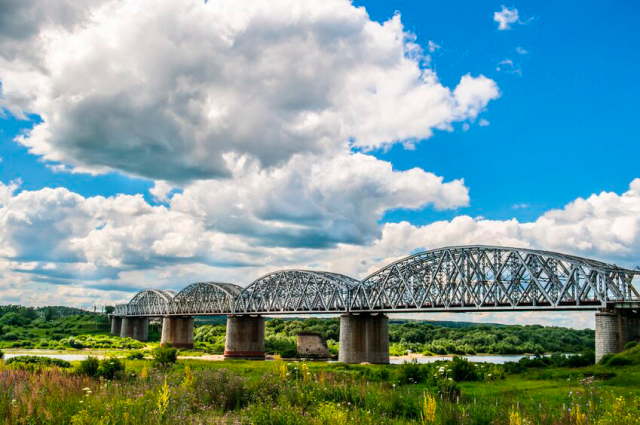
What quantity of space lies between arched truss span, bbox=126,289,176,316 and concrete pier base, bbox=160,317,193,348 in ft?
38.8

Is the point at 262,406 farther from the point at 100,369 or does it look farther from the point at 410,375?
the point at 410,375

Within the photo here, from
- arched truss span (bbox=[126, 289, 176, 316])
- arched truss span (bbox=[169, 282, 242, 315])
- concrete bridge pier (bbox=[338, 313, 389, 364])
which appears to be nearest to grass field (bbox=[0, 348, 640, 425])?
concrete bridge pier (bbox=[338, 313, 389, 364])

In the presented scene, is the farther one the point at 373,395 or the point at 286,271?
the point at 286,271

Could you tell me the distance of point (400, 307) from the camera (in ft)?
274

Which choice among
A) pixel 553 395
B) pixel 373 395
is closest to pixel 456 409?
pixel 373 395

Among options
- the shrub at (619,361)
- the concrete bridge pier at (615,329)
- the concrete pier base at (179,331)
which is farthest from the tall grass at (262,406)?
the concrete pier base at (179,331)

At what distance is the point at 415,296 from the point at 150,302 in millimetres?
116771

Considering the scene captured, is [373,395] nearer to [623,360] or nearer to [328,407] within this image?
[328,407]

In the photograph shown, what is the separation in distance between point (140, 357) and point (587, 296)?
5297 cm

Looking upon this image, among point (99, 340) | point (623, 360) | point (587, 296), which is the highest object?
point (587, 296)

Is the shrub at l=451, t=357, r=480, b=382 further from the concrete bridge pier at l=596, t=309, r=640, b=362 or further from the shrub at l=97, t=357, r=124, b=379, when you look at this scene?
the concrete bridge pier at l=596, t=309, r=640, b=362

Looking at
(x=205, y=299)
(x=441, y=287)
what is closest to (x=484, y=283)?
(x=441, y=287)

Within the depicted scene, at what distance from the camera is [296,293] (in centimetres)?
11044

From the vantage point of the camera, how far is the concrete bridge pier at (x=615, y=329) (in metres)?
54.3
